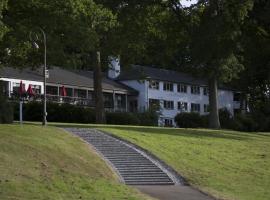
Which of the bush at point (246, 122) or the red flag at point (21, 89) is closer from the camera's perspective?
the red flag at point (21, 89)

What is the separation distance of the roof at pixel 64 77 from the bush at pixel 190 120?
11.9 meters

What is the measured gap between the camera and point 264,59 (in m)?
63.3

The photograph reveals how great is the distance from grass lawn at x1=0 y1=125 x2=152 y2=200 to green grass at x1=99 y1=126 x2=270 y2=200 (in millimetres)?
3913

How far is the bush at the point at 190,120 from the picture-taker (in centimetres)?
7344

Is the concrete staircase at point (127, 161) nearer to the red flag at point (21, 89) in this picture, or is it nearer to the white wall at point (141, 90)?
the red flag at point (21, 89)

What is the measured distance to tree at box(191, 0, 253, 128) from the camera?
45.9 metres

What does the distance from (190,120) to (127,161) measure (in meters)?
47.6

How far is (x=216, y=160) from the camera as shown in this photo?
102ft

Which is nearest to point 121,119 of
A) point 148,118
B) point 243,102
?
point 148,118

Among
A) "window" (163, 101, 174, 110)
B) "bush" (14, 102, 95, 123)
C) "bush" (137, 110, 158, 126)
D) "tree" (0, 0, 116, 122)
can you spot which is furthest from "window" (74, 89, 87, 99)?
"tree" (0, 0, 116, 122)

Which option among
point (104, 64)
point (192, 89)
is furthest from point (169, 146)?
point (192, 89)

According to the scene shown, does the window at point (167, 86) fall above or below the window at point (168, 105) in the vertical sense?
above

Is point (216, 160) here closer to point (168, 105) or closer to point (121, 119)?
point (121, 119)

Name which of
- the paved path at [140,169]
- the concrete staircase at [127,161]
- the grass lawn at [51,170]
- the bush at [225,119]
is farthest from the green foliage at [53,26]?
the bush at [225,119]
